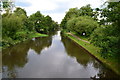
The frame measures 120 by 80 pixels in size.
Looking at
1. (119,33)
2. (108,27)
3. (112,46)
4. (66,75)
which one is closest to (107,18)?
(108,27)

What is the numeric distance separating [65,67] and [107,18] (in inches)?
206

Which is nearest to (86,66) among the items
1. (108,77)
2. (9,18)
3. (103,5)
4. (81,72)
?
(81,72)

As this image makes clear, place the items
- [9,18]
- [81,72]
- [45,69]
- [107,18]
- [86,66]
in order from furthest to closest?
[9,18] → [86,66] → [45,69] → [81,72] → [107,18]

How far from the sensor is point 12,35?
2344 centimetres

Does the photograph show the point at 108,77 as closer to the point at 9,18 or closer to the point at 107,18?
the point at 107,18

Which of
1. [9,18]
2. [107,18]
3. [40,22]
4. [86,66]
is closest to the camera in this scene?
[107,18]

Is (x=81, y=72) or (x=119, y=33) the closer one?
(x=119, y=33)

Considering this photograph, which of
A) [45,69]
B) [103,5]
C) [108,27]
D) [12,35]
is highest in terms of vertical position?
[103,5]

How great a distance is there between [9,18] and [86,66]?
17278 millimetres

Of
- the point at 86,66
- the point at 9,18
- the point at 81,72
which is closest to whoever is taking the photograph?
the point at 81,72

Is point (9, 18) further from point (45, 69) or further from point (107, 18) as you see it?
point (107, 18)

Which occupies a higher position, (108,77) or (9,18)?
(9,18)

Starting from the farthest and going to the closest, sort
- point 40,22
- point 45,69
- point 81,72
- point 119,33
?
point 40,22
point 45,69
point 81,72
point 119,33

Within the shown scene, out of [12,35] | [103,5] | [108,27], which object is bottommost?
[12,35]
